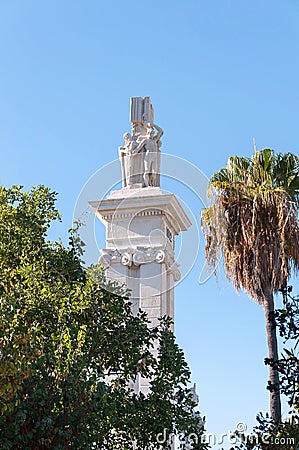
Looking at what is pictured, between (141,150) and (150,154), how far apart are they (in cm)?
25

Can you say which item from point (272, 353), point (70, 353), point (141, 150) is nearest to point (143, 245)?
point (141, 150)

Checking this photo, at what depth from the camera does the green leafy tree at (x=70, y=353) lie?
9.81 metres

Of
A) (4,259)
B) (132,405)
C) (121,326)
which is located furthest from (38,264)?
(132,405)

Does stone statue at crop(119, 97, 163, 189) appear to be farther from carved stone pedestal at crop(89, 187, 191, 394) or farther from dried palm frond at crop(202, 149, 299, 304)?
dried palm frond at crop(202, 149, 299, 304)

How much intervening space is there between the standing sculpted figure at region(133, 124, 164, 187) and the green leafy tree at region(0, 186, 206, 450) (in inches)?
152

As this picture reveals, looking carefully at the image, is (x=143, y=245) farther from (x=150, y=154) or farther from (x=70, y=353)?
(x=70, y=353)

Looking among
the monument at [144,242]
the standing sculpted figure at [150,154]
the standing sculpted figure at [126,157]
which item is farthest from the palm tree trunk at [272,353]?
the standing sculpted figure at [126,157]

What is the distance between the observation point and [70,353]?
10625 mm

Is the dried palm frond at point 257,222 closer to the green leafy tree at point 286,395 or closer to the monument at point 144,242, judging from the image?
the monument at point 144,242

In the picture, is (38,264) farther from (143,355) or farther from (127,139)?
(127,139)

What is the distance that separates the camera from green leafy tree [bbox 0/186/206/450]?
9812 millimetres

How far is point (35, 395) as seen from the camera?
9781 millimetres

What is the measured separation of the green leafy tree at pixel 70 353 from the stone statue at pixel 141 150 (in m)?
3.84

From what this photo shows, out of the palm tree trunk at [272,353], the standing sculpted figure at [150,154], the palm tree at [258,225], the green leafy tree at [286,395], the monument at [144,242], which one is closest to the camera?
the green leafy tree at [286,395]
